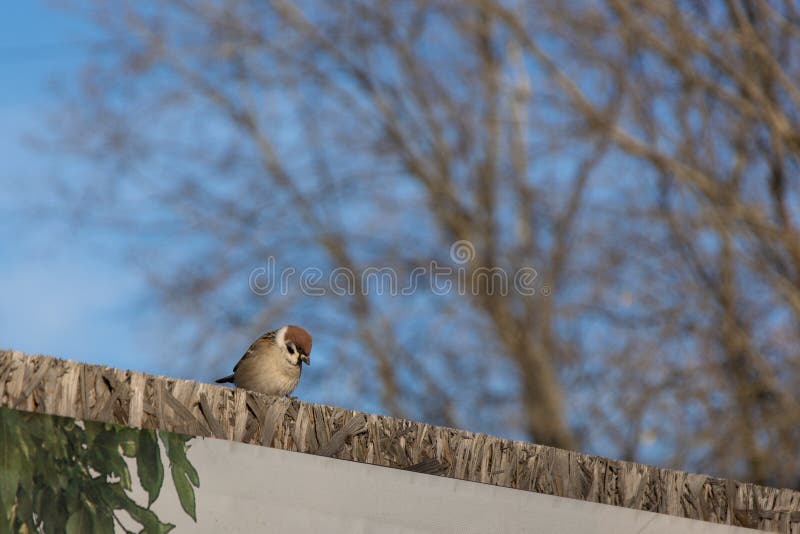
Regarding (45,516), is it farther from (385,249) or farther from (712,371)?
(385,249)

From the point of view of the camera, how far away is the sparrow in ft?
14.9

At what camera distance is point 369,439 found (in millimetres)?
3016

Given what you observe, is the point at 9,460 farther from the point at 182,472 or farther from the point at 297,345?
the point at 297,345

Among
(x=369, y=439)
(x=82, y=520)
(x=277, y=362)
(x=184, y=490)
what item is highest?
(x=277, y=362)

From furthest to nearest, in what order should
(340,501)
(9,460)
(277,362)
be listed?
(277,362), (340,501), (9,460)

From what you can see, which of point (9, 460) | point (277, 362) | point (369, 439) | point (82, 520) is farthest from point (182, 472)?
point (277, 362)

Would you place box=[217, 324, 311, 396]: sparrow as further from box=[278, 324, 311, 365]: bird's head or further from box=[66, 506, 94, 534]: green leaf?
box=[66, 506, 94, 534]: green leaf

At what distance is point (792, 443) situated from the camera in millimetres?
9289

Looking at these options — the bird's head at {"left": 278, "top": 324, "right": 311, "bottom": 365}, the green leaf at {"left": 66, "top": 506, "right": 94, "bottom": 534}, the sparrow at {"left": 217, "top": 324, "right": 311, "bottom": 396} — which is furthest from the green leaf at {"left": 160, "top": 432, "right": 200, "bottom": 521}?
the bird's head at {"left": 278, "top": 324, "right": 311, "bottom": 365}

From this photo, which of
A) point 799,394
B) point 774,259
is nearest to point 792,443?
point 799,394

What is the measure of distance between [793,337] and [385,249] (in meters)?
4.49

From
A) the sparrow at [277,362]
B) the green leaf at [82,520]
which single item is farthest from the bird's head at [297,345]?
the green leaf at [82,520]

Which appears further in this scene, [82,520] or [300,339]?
[300,339]

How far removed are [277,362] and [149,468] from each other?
6.25ft
